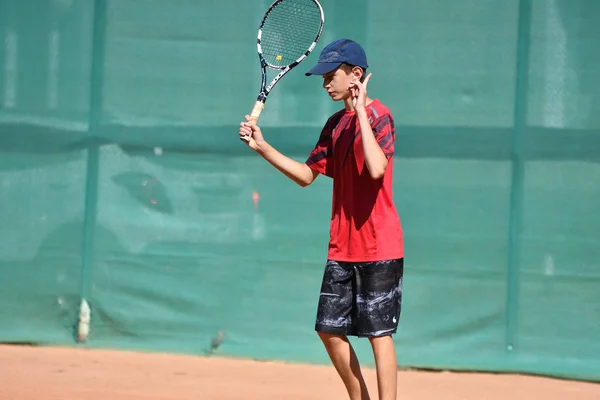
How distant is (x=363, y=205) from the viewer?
3.70 metres

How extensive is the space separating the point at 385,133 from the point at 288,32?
1.09 m

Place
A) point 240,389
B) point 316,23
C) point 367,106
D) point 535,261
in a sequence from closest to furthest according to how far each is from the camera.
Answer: point 367,106 → point 316,23 → point 240,389 → point 535,261

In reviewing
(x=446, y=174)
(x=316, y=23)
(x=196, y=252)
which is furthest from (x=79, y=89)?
(x=446, y=174)

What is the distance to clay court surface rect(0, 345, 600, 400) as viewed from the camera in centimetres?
487

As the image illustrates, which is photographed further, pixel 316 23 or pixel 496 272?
pixel 496 272

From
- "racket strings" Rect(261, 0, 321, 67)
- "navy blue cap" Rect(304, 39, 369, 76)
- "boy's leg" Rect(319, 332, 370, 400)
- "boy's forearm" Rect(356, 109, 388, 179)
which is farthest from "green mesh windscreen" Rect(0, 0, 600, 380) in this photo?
"boy's forearm" Rect(356, 109, 388, 179)

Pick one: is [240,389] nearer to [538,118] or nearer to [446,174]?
[446,174]

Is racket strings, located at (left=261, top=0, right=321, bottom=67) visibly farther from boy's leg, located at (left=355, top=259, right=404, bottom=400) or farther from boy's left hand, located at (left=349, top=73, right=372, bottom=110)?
boy's leg, located at (left=355, top=259, right=404, bottom=400)

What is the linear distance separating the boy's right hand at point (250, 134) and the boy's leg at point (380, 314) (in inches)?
25.2

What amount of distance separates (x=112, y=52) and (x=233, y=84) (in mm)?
802

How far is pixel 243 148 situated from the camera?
5.75m

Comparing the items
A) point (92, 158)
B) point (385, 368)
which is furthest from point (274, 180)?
point (385, 368)

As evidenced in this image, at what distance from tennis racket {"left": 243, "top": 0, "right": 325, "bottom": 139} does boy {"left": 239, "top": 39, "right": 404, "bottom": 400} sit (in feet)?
1.66

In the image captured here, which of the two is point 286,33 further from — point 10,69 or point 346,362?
point 10,69
